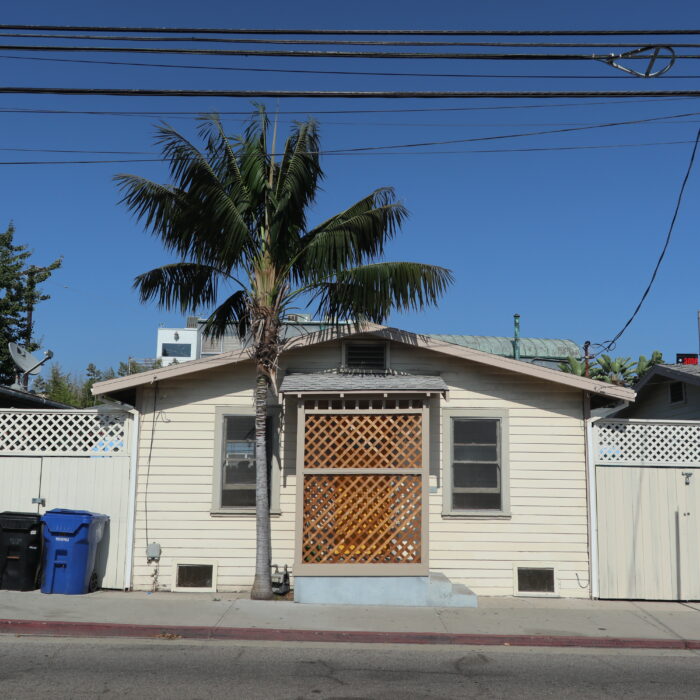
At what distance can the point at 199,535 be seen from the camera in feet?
37.2

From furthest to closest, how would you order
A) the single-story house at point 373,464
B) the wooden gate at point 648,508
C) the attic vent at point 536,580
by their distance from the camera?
the attic vent at point 536,580 < the wooden gate at point 648,508 < the single-story house at point 373,464

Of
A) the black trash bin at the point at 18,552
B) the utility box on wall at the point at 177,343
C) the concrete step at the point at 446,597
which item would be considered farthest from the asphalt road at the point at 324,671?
the utility box on wall at the point at 177,343

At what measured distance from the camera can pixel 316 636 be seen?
8.73 meters

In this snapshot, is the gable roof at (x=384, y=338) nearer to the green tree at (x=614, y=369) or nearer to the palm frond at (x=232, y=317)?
the palm frond at (x=232, y=317)

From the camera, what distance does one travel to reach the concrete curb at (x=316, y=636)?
8680mm

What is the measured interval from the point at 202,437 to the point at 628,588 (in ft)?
22.0

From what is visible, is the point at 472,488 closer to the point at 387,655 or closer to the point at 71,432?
the point at 387,655

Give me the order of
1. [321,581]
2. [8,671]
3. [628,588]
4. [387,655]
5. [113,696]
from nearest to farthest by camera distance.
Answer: [113,696] → [8,671] → [387,655] → [321,581] → [628,588]

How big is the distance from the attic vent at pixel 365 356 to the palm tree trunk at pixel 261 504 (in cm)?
145

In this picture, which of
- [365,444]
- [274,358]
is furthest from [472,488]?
[274,358]

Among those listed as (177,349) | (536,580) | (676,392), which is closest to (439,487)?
(536,580)

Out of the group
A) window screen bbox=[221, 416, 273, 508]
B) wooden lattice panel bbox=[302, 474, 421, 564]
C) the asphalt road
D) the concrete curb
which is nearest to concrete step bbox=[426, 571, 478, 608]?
wooden lattice panel bbox=[302, 474, 421, 564]

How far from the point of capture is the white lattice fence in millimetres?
11422

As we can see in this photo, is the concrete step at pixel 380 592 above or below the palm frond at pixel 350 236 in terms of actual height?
below
